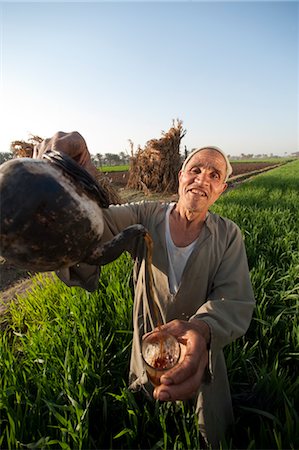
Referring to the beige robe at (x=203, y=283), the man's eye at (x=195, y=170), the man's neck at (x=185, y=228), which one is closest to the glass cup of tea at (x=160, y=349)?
the beige robe at (x=203, y=283)

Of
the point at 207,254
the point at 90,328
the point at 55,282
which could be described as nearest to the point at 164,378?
the point at 207,254

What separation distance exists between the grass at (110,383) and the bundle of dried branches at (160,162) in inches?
358

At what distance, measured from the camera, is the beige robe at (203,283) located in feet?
3.96

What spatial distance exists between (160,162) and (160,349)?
34.9ft

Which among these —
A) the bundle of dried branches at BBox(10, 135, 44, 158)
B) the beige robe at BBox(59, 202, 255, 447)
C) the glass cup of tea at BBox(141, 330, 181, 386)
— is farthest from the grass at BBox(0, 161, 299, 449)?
the bundle of dried branches at BBox(10, 135, 44, 158)

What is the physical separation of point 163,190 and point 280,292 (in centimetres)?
930

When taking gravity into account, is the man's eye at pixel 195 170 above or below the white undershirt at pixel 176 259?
above

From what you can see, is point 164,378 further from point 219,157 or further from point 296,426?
point 219,157

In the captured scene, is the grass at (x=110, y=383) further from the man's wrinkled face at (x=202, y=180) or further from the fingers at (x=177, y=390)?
the man's wrinkled face at (x=202, y=180)

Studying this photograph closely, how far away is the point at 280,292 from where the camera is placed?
2.24 metres

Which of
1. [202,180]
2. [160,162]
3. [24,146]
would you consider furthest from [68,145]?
[160,162]

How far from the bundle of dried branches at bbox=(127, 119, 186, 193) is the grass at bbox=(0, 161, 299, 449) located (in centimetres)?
909

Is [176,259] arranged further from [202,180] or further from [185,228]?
[202,180]

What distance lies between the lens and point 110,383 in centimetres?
160
